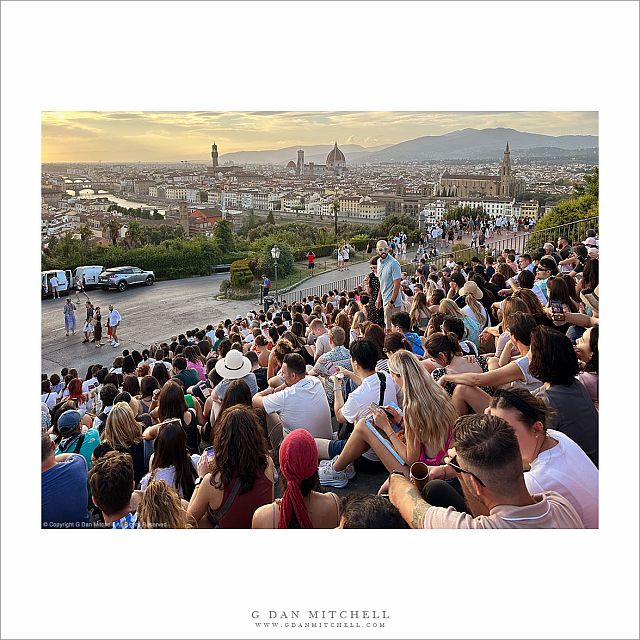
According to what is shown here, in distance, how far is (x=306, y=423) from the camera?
403 centimetres

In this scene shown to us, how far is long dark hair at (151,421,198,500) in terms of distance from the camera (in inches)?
132

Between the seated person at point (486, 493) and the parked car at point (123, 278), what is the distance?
5.98 metres

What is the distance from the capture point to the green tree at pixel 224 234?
34.4 feet

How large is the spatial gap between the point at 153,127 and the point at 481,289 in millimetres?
3899

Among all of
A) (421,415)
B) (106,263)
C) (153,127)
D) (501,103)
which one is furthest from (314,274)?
(421,415)

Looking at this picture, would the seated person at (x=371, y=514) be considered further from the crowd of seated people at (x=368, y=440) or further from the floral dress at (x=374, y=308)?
the floral dress at (x=374, y=308)

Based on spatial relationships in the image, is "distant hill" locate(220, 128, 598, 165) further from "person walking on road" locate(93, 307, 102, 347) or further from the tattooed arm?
the tattooed arm

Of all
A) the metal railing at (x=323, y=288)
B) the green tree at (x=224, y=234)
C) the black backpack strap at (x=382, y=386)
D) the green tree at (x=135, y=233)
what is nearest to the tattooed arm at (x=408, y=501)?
the black backpack strap at (x=382, y=386)

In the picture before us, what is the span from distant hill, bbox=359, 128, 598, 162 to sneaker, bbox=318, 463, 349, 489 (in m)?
3.40

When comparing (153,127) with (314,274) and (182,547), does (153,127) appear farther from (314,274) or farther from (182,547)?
(314,274)

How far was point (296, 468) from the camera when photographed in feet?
8.86

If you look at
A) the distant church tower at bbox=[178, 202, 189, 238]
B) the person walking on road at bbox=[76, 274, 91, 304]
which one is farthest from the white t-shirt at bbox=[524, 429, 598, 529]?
the distant church tower at bbox=[178, 202, 189, 238]
